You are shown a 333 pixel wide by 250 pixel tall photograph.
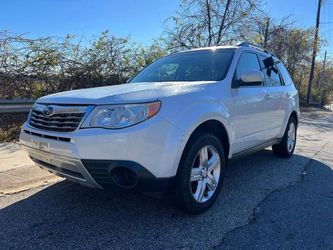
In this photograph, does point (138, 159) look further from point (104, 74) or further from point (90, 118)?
point (104, 74)

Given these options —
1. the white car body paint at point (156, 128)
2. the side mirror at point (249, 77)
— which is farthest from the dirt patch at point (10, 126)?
the side mirror at point (249, 77)

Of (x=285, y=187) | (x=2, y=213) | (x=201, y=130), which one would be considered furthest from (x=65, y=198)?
(x=285, y=187)

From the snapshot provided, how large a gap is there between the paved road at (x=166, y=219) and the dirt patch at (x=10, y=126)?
321 cm

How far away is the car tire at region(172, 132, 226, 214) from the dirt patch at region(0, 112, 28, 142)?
16.0 ft

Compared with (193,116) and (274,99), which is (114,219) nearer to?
(193,116)

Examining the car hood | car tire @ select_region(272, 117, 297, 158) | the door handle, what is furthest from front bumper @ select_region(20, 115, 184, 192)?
car tire @ select_region(272, 117, 297, 158)

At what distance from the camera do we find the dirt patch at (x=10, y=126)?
7.26 meters

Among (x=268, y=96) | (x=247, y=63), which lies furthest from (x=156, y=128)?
(x=268, y=96)

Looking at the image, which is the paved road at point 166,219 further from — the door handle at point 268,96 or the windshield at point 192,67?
the windshield at point 192,67

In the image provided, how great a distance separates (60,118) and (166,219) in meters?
1.46

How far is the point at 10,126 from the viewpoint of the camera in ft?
25.8

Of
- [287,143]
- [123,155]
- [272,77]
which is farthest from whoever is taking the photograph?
[287,143]

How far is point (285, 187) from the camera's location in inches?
190

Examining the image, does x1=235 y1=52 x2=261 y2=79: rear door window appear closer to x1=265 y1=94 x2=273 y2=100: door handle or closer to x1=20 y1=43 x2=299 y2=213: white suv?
x1=20 y1=43 x2=299 y2=213: white suv
